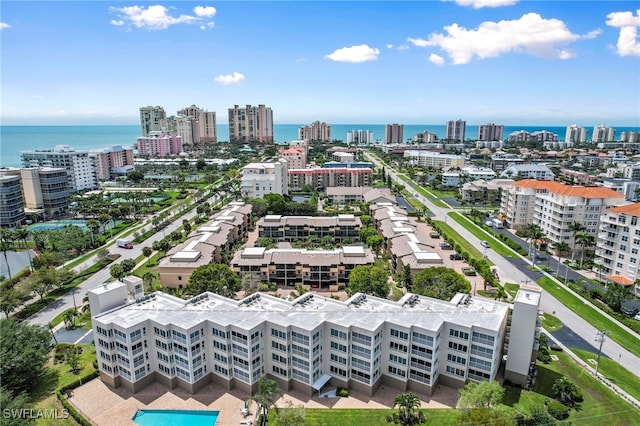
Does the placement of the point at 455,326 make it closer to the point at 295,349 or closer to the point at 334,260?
the point at 295,349

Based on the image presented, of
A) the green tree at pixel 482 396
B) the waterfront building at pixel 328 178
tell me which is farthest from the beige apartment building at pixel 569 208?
the waterfront building at pixel 328 178

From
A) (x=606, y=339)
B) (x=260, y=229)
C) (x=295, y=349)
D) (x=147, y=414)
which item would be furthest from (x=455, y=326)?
(x=260, y=229)

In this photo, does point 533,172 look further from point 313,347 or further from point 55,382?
point 55,382

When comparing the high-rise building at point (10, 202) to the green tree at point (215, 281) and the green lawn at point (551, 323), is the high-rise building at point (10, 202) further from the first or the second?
the green lawn at point (551, 323)

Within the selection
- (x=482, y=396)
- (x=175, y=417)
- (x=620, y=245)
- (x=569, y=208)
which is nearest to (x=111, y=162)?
(x=175, y=417)

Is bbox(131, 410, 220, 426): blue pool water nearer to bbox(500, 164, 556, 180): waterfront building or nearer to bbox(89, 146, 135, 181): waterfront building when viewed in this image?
bbox(89, 146, 135, 181): waterfront building

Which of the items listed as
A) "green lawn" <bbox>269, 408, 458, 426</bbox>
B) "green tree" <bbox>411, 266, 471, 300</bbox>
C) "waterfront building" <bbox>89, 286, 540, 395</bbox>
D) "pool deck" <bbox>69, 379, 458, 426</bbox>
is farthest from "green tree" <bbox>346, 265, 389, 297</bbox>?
"green lawn" <bbox>269, 408, 458, 426</bbox>
